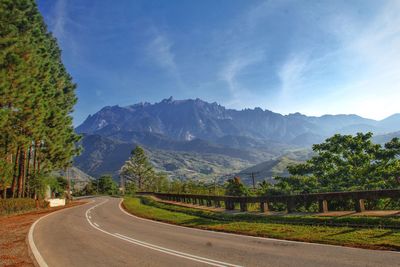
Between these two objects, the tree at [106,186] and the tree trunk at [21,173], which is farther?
the tree at [106,186]

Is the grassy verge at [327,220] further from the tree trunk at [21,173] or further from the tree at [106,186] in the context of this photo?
the tree at [106,186]

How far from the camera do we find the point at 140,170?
10550 cm

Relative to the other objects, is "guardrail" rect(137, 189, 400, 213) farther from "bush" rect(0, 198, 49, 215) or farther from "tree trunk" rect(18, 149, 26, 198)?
"tree trunk" rect(18, 149, 26, 198)

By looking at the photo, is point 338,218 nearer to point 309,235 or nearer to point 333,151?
point 309,235

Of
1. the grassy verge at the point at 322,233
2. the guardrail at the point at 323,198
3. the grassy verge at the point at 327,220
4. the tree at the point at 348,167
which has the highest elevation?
the tree at the point at 348,167

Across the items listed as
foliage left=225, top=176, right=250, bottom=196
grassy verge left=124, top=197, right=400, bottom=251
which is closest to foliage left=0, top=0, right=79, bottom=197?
grassy verge left=124, top=197, right=400, bottom=251

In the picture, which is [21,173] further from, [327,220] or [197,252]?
[327,220]

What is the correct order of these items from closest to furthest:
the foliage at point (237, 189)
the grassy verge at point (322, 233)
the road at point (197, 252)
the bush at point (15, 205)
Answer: the road at point (197, 252) → the grassy verge at point (322, 233) → the bush at point (15, 205) → the foliage at point (237, 189)

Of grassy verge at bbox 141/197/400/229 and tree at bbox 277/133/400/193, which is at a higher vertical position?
tree at bbox 277/133/400/193

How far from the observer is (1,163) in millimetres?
33188

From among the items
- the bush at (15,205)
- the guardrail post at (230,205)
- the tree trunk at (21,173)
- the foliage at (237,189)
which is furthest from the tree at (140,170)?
the guardrail post at (230,205)

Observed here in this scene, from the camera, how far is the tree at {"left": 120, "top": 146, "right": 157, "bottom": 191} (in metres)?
105

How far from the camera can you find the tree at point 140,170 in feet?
343

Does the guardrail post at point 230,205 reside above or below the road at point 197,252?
above
